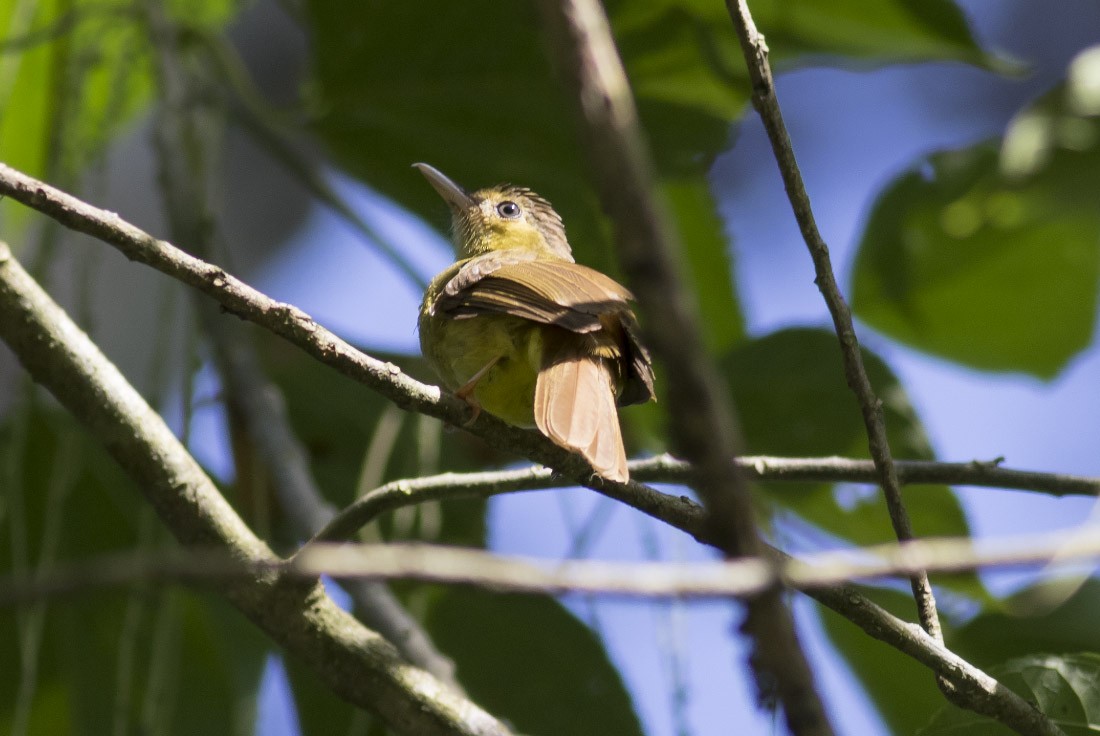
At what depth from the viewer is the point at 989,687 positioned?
172 cm

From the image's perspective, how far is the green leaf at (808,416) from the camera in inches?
125


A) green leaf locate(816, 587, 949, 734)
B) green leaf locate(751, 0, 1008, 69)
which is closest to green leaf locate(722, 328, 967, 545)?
green leaf locate(816, 587, 949, 734)

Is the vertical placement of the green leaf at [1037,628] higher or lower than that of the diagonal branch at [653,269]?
higher

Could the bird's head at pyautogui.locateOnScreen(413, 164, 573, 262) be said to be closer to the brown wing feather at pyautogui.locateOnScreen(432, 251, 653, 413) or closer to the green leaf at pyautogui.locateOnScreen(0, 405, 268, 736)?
the brown wing feather at pyautogui.locateOnScreen(432, 251, 653, 413)

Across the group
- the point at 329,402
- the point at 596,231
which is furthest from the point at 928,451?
the point at 329,402

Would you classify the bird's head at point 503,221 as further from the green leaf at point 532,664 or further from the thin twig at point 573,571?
the thin twig at point 573,571

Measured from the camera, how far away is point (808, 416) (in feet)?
10.7

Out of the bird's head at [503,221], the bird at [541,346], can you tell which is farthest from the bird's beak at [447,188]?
the bird at [541,346]

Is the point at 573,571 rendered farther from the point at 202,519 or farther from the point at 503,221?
the point at 503,221

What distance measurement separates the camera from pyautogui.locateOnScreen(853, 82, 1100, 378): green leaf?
3338 millimetres

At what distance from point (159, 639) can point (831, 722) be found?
5.99ft

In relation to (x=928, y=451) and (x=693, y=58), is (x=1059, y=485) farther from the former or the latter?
(x=693, y=58)

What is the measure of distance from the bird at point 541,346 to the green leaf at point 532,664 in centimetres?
58

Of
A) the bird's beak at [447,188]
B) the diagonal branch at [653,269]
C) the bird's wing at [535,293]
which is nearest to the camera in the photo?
the diagonal branch at [653,269]
